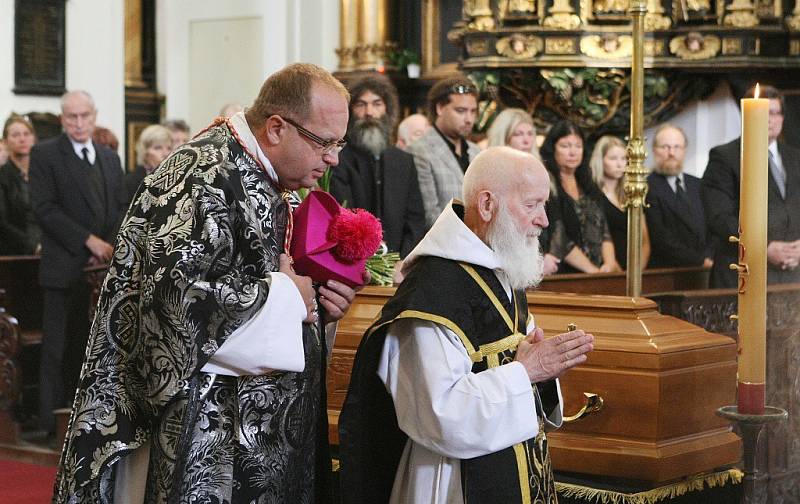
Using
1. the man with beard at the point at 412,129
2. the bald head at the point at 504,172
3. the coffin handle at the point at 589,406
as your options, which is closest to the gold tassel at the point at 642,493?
the coffin handle at the point at 589,406

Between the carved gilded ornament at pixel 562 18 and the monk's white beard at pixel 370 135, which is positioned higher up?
the carved gilded ornament at pixel 562 18

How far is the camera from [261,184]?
289cm

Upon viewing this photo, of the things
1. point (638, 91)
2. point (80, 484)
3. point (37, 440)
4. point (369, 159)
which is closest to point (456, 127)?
point (369, 159)

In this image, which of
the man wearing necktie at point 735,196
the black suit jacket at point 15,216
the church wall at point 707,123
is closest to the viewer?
the man wearing necktie at point 735,196

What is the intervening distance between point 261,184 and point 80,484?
2.38ft

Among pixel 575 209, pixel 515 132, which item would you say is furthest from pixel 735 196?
pixel 515 132

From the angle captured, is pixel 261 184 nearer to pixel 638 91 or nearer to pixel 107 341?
pixel 107 341

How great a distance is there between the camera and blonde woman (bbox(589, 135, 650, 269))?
22.2 ft

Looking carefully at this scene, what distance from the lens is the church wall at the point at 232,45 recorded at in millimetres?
12008

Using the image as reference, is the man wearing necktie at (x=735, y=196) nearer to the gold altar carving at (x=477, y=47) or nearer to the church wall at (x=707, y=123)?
the gold altar carving at (x=477, y=47)

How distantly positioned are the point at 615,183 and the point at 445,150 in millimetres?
1335

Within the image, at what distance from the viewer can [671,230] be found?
683 cm

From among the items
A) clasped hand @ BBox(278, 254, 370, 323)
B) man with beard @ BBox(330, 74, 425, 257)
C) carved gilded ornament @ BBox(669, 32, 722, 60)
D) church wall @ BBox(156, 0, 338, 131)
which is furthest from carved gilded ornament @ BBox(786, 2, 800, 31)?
clasped hand @ BBox(278, 254, 370, 323)

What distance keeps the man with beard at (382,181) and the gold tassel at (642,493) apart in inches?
91.3
